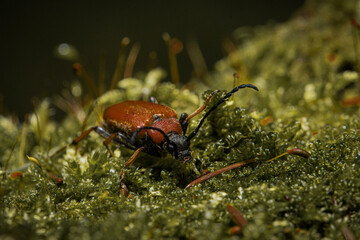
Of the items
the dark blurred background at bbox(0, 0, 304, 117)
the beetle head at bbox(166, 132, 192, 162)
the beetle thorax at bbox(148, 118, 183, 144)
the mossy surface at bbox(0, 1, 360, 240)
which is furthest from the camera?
the dark blurred background at bbox(0, 0, 304, 117)

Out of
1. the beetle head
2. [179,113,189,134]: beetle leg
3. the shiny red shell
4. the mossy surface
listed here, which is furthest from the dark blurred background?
the beetle head

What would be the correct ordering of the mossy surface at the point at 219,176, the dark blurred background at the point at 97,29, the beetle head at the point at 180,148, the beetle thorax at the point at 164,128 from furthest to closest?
the dark blurred background at the point at 97,29
the beetle thorax at the point at 164,128
the beetle head at the point at 180,148
the mossy surface at the point at 219,176

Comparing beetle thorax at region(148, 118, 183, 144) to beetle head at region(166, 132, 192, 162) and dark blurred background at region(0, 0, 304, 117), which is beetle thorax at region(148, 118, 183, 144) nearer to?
beetle head at region(166, 132, 192, 162)

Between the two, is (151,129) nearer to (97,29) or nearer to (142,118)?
(142,118)

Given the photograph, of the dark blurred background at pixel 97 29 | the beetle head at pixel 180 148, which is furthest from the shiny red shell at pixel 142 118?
the dark blurred background at pixel 97 29

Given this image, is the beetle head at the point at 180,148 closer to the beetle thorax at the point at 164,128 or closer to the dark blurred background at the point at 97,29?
the beetle thorax at the point at 164,128

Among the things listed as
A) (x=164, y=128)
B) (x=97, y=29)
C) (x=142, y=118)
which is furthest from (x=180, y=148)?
(x=97, y=29)

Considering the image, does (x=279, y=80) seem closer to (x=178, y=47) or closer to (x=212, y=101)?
(x=178, y=47)
